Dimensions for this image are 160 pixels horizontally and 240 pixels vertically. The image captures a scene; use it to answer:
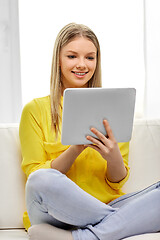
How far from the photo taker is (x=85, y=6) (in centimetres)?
239

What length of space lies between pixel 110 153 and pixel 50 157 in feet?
0.96

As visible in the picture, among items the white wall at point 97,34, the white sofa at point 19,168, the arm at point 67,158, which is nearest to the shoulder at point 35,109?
the white sofa at point 19,168

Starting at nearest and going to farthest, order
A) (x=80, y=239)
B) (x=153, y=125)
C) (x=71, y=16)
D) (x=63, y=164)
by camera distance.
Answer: (x=80, y=239), (x=63, y=164), (x=153, y=125), (x=71, y=16)

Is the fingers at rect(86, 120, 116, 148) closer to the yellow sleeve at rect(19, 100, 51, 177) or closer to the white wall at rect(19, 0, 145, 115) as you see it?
the yellow sleeve at rect(19, 100, 51, 177)

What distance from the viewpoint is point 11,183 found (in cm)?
173

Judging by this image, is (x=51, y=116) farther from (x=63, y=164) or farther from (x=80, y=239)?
(x=80, y=239)

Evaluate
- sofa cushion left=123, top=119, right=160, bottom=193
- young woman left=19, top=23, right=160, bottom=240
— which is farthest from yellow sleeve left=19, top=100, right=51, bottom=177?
sofa cushion left=123, top=119, right=160, bottom=193

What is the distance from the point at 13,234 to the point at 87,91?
62 cm

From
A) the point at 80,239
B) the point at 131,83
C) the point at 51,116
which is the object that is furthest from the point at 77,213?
the point at 131,83

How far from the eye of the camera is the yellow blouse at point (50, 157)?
1.67m

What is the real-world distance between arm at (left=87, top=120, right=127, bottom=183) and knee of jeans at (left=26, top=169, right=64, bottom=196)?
7.3 inches

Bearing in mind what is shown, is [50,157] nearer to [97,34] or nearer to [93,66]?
[93,66]

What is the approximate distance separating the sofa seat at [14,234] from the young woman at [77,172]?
0.13 ft

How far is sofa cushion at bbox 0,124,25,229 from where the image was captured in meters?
1.71
